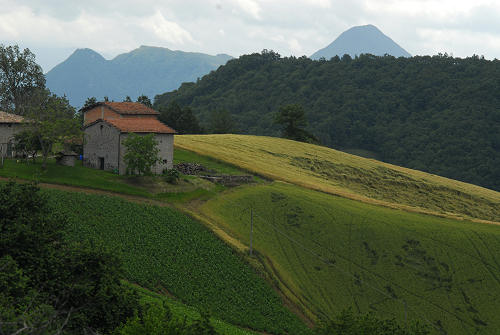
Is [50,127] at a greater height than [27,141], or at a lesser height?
greater

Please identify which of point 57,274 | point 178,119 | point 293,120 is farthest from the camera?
point 178,119

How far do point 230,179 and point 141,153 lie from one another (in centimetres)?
1659

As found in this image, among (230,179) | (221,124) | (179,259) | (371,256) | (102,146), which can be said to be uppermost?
(102,146)

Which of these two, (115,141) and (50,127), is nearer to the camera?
(50,127)

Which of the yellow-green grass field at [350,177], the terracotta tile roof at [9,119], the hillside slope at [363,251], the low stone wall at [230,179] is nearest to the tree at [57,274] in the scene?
the hillside slope at [363,251]

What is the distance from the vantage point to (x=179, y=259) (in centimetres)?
5056

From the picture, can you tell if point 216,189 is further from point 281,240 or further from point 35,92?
point 35,92

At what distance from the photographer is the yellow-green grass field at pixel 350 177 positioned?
90.2 meters

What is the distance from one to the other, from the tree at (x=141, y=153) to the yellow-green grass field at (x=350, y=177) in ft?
76.7

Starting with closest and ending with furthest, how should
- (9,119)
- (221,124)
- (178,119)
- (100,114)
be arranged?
(9,119)
(100,114)
(178,119)
(221,124)

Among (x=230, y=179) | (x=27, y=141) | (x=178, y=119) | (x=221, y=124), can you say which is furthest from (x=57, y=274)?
(x=221, y=124)

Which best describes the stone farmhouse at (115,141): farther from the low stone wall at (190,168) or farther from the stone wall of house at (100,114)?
the low stone wall at (190,168)

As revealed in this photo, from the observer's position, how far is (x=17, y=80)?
112m

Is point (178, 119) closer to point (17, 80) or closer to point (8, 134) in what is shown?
point (17, 80)
